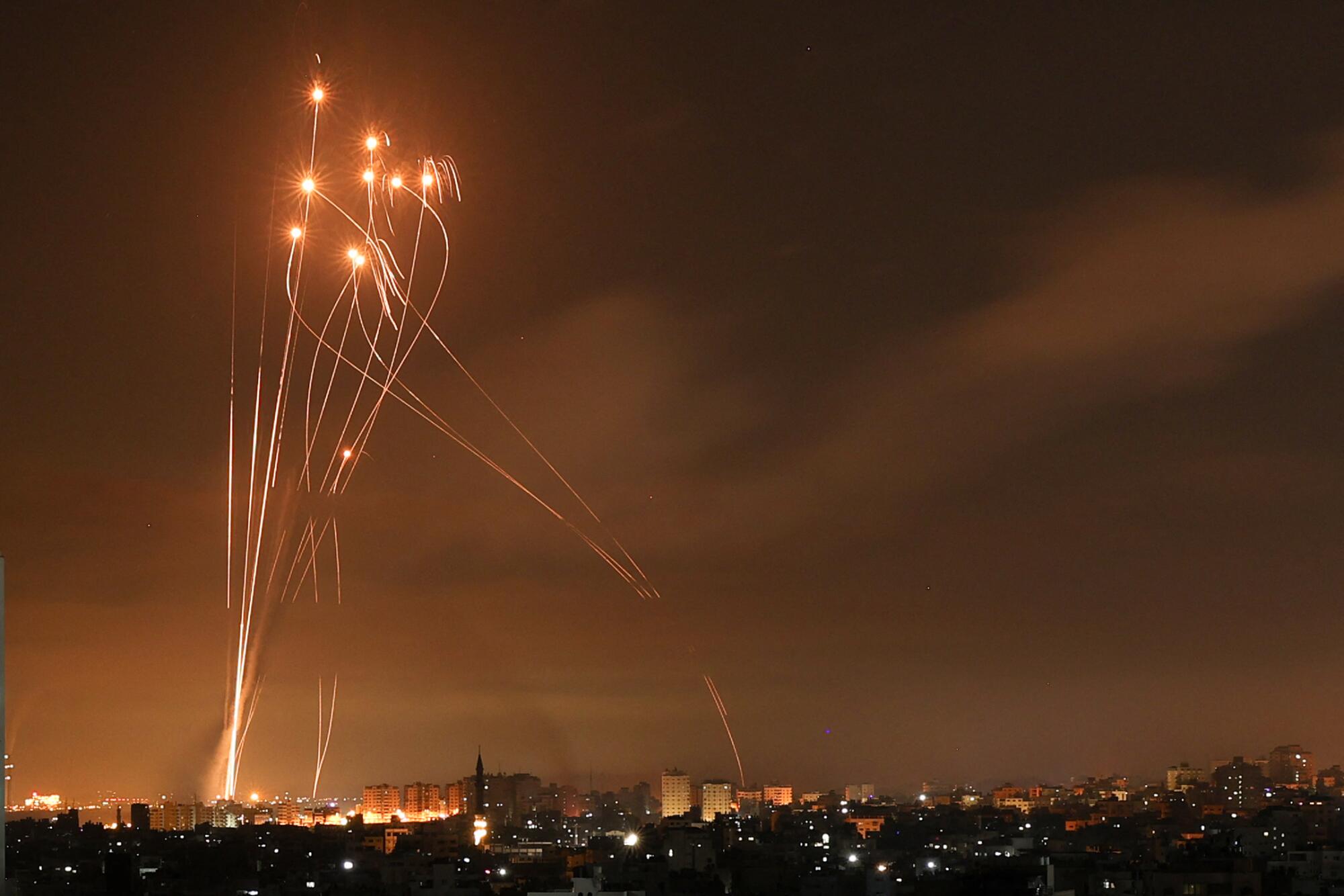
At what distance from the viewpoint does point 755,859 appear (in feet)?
92.7

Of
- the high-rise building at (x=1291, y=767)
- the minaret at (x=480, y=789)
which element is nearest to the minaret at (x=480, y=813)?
the minaret at (x=480, y=789)

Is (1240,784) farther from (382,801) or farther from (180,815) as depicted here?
(180,815)

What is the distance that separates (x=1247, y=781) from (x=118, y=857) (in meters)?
53.1

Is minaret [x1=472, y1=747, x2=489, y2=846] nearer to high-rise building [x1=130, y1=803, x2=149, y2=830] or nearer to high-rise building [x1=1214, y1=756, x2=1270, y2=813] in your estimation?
high-rise building [x1=130, y1=803, x2=149, y2=830]

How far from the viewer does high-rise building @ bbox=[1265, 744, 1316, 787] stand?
66.2 m

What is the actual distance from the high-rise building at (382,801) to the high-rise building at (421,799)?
1.29 ft

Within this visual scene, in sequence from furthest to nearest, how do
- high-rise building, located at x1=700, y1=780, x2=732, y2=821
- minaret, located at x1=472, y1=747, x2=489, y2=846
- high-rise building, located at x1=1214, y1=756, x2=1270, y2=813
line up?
high-rise building, located at x1=700, y1=780, x2=732, y2=821, high-rise building, located at x1=1214, y1=756, x2=1270, y2=813, minaret, located at x1=472, y1=747, x2=489, y2=846

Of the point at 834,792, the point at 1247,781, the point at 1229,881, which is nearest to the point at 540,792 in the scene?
the point at 834,792

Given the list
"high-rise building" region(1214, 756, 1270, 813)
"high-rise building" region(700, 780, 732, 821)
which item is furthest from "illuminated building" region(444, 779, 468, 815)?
"high-rise building" region(1214, 756, 1270, 813)

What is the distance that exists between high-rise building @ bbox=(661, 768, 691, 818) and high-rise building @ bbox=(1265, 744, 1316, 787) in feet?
78.3

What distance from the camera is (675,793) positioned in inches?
2721

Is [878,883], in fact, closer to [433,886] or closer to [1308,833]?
[433,886]

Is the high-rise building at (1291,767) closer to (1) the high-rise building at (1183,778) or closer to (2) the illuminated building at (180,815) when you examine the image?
(1) the high-rise building at (1183,778)

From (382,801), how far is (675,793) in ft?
45.0
